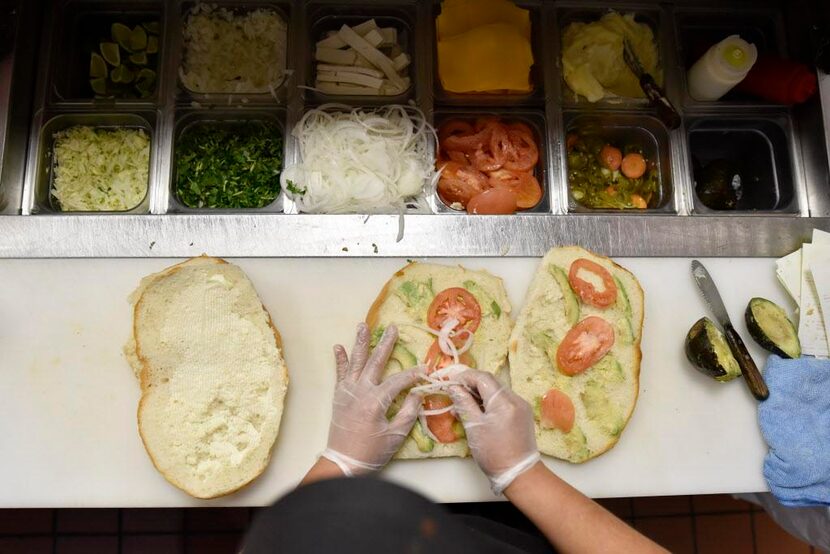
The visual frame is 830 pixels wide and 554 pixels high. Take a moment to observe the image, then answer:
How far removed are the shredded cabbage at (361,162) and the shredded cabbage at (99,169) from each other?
0.65m

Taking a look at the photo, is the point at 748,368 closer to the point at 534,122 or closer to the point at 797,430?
the point at 797,430

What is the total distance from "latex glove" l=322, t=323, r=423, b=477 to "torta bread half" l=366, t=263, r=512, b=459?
8 cm

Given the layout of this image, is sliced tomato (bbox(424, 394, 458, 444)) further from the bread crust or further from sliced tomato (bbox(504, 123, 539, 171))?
sliced tomato (bbox(504, 123, 539, 171))

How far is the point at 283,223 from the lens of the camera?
2207 mm

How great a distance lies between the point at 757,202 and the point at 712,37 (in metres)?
0.81

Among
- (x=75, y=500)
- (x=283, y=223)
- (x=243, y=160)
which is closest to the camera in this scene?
(x=75, y=500)

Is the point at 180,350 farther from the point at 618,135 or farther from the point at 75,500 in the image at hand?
the point at 618,135

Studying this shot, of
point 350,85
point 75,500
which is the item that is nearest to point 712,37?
point 350,85

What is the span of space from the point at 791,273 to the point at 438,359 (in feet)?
4.65

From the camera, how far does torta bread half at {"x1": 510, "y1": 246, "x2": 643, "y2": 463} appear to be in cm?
201

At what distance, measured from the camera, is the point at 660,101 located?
251 cm

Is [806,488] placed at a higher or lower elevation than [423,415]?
lower

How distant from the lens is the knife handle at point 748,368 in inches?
82.0

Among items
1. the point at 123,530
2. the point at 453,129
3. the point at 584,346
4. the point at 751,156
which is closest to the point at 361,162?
the point at 453,129
